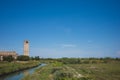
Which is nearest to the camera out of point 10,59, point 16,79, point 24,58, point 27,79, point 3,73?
point 27,79

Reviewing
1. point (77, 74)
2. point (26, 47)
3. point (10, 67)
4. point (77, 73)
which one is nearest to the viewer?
point (77, 74)

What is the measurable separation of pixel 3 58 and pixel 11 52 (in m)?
21.1

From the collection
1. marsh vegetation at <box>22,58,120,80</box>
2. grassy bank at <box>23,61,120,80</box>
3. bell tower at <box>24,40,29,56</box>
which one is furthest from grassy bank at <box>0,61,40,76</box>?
bell tower at <box>24,40,29,56</box>

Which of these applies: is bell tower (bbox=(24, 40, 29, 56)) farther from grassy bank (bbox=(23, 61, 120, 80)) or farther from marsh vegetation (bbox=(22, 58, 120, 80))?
grassy bank (bbox=(23, 61, 120, 80))

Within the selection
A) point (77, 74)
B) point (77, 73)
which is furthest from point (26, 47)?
point (77, 74)

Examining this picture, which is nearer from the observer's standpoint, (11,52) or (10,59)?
(10,59)

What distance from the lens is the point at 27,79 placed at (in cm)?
2102

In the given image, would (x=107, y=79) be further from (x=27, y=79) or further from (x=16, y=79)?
(x=16, y=79)

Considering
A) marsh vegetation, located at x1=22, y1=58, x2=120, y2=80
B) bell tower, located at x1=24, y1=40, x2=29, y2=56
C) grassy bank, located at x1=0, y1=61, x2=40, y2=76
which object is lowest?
marsh vegetation, located at x1=22, y1=58, x2=120, y2=80

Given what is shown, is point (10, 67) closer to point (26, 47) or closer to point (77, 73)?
point (77, 73)

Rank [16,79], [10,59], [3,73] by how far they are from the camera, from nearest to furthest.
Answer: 1. [16,79]
2. [3,73]
3. [10,59]

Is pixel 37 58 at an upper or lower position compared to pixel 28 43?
lower

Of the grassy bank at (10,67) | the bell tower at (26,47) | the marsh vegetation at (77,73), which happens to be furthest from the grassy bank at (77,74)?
the bell tower at (26,47)

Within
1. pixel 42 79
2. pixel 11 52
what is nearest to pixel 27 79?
pixel 42 79
